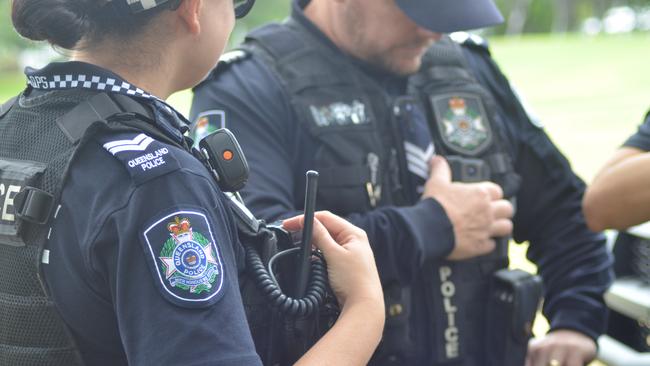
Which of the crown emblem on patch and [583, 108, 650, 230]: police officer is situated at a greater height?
the crown emblem on patch

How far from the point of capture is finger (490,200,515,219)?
197cm

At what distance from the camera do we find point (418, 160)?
6.70 ft

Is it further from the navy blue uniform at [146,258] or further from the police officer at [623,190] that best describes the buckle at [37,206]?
the police officer at [623,190]

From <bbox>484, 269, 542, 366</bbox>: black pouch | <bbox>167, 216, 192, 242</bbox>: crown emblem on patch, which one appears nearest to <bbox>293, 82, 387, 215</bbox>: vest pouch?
<bbox>484, 269, 542, 366</bbox>: black pouch

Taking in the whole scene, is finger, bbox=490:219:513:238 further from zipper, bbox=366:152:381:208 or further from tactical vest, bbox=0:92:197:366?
tactical vest, bbox=0:92:197:366

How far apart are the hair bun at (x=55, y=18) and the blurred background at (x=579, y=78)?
108 mm

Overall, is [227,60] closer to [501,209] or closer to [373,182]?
[373,182]

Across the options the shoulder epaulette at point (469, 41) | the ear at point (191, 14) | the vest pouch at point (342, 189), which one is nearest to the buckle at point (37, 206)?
the ear at point (191, 14)

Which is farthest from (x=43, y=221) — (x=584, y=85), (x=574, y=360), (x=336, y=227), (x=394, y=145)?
(x=584, y=85)

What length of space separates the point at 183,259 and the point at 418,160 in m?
1.13

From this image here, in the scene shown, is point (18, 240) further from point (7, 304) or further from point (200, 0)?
point (200, 0)

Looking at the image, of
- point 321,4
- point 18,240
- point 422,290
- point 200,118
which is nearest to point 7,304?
point 18,240

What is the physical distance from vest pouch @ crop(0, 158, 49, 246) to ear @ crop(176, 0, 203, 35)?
298 millimetres

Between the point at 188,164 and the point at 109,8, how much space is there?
0.26 m
